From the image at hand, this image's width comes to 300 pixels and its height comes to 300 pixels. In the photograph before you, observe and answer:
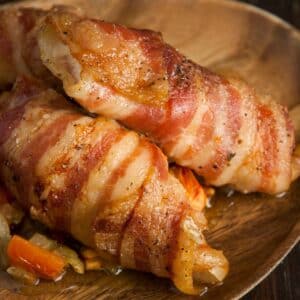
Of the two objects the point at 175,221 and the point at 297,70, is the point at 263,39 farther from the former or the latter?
the point at 175,221

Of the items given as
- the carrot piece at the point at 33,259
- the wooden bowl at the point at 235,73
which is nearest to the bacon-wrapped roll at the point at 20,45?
the wooden bowl at the point at 235,73

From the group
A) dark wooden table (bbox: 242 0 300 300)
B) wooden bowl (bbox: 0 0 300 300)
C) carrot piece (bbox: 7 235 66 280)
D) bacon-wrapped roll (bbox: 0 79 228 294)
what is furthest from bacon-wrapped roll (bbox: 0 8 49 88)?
dark wooden table (bbox: 242 0 300 300)

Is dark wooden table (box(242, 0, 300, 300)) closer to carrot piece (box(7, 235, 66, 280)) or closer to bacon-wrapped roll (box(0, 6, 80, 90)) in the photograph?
carrot piece (box(7, 235, 66, 280))

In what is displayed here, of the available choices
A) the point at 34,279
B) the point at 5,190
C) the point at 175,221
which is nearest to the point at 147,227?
the point at 175,221

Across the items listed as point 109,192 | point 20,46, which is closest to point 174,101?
point 109,192

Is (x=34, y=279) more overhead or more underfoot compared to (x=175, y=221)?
more underfoot

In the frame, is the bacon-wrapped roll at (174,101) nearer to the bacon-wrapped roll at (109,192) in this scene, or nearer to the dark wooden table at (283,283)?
the bacon-wrapped roll at (109,192)
